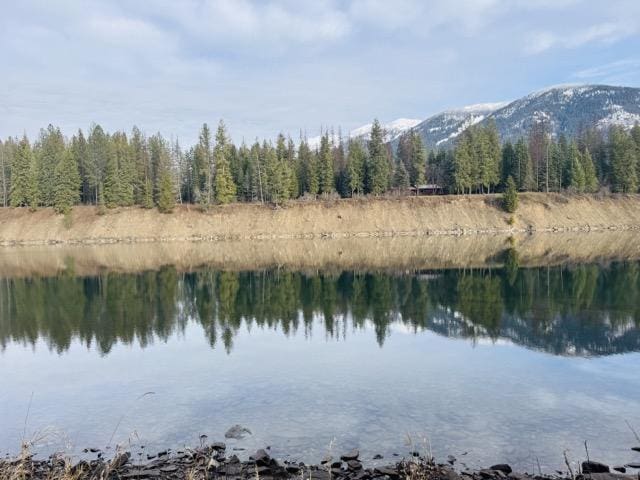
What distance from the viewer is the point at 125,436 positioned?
1589 centimetres

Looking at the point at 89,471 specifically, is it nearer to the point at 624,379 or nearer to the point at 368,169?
the point at 624,379

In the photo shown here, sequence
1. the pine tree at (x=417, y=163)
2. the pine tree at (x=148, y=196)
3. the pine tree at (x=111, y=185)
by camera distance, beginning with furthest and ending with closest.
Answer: the pine tree at (x=417, y=163), the pine tree at (x=111, y=185), the pine tree at (x=148, y=196)

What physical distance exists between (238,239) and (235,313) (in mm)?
63515

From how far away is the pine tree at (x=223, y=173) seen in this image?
4183 inches

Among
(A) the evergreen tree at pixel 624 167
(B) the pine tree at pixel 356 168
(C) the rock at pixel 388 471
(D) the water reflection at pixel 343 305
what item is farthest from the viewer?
(B) the pine tree at pixel 356 168

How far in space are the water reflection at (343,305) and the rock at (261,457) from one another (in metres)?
12.4

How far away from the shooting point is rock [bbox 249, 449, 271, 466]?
13438 mm

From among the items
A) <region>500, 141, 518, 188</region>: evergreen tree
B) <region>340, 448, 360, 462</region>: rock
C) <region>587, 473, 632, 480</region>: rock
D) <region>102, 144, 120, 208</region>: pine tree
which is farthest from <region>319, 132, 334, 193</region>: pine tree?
<region>587, 473, 632, 480</region>: rock

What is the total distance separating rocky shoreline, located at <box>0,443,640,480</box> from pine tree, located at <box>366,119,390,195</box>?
9441cm

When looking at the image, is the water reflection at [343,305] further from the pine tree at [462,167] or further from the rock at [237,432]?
the pine tree at [462,167]

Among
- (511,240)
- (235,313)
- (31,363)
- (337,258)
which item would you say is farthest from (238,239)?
(31,363)

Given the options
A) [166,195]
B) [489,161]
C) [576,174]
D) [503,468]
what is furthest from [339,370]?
[576,174]

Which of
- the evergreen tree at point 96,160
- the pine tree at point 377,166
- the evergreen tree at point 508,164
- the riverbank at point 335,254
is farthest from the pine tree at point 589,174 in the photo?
the evergreen tree at point 96,160

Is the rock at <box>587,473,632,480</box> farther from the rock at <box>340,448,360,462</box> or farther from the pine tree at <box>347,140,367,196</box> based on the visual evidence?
the pine tree at <box>347,140,367,196</box>
